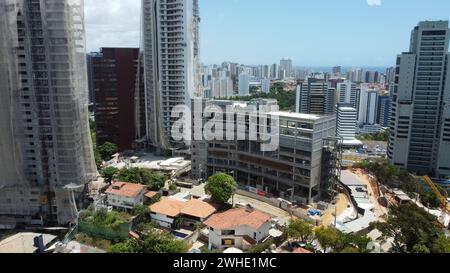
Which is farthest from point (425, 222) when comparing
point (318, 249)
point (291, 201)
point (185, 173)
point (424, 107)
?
point (424, 107)

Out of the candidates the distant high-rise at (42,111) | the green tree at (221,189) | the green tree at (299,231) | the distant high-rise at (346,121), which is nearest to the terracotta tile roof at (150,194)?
the green tree at (221,189)

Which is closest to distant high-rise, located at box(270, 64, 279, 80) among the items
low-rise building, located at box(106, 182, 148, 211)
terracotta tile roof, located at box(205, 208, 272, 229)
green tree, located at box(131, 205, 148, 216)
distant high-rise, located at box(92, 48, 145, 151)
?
distant high-rise, located at box(92, 48, 145, 151)

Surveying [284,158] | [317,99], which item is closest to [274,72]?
[317,99]

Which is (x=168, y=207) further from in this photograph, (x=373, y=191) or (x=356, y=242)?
(x=373, y=191)

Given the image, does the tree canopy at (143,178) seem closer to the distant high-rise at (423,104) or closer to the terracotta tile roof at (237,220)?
the terracotta tile roof at (237,220)

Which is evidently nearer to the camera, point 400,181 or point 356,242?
point 356,242

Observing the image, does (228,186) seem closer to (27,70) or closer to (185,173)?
(185,173)

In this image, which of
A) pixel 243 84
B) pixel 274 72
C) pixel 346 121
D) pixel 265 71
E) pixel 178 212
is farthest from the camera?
pixel 274 72
